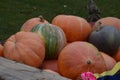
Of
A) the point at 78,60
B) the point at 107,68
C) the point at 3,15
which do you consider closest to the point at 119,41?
the point at 107,68

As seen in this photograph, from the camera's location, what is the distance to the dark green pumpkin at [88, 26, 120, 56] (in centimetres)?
268

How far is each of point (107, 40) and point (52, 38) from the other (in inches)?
15.4

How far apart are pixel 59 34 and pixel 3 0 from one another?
19.1 ft

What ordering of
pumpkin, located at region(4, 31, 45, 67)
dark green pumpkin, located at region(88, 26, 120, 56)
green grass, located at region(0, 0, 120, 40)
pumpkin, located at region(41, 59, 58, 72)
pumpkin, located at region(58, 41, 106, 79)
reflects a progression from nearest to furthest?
pumpkin, located at region(58, 41, 106, 79)
pumpkin, located at region(4, 31, 45, 67)
pumpkin, located at region(41, 59, 58, 72)
dark green pumpkin, located at region(88, 26, 120, 56)
green grass, located at region(0, 0, 120, 40)

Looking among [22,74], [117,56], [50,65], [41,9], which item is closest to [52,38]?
[50,65]

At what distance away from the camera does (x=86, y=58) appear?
92.0 inches

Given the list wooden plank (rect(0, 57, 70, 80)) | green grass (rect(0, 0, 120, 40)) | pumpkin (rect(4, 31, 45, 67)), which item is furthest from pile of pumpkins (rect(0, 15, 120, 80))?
green grass (rect(0, 0, 120, 40))

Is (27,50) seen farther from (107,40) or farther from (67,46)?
(107,40)

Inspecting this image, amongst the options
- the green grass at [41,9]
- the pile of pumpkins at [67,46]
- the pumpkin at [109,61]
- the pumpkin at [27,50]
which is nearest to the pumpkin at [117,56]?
the pile of pumpkins at [67,46]

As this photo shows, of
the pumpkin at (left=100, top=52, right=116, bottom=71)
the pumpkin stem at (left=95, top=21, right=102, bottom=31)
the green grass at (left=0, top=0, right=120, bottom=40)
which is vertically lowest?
the green grass at (left=0, top=0, right=120, bottom=40)

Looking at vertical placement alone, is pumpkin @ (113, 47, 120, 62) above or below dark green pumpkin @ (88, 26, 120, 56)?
below

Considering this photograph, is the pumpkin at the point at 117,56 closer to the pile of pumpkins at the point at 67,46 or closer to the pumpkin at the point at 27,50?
the pile of pumpkins at the point at 67,46

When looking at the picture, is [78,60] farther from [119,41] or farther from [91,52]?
[119,41]

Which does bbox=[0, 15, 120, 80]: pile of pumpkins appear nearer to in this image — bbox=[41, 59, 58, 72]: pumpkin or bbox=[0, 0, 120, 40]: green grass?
bbox=[41, 59, 58, 72]: pumpkin
